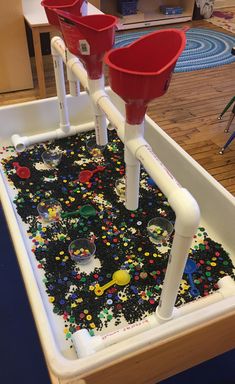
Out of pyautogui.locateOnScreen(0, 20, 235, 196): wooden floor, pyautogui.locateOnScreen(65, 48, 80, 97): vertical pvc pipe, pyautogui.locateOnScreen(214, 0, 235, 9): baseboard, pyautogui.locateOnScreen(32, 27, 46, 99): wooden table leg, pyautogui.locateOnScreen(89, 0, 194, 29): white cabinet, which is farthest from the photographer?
pyautogui.locateOnScreen(214, 0, 235, 9): baseboard

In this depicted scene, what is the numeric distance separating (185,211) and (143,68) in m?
0.23

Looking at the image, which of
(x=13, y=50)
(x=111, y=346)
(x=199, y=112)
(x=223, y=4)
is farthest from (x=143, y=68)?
(x=223, y=4)

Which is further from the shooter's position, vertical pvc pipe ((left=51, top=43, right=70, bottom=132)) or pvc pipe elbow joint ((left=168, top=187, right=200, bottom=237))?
vertical pvc pipe ((left=51, top=43, right=70, bottom=132))

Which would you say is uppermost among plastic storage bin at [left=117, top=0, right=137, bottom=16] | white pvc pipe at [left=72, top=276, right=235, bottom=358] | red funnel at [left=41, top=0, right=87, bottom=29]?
red funnel at [left=41, top=0, right=87, bottom=29]

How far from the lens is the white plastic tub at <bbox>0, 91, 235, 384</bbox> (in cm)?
54

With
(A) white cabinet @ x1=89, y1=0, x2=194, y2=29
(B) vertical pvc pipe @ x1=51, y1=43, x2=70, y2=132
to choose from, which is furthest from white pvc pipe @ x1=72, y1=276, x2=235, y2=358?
(A) white cabinet @ x1=89, y1=0, x2=194, y2=29

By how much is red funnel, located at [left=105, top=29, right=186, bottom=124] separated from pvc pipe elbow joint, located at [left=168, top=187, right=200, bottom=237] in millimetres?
138

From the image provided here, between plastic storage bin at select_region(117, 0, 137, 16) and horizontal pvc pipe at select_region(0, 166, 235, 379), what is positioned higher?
plastic storage bin at select_region(117, 0, 137, 16)

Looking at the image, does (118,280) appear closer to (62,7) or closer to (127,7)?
(62,7)

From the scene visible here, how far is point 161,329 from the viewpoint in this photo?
562 mm

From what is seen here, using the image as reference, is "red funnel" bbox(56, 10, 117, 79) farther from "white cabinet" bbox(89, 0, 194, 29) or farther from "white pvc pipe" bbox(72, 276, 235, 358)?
"white cabinet" bbox(89, 0, 194, 29)

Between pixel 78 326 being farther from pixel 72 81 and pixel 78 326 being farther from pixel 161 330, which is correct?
pixel 72 81

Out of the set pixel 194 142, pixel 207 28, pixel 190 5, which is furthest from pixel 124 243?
pixel 190 5

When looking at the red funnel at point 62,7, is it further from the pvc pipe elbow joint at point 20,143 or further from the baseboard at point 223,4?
the baseboard at point 223,4
